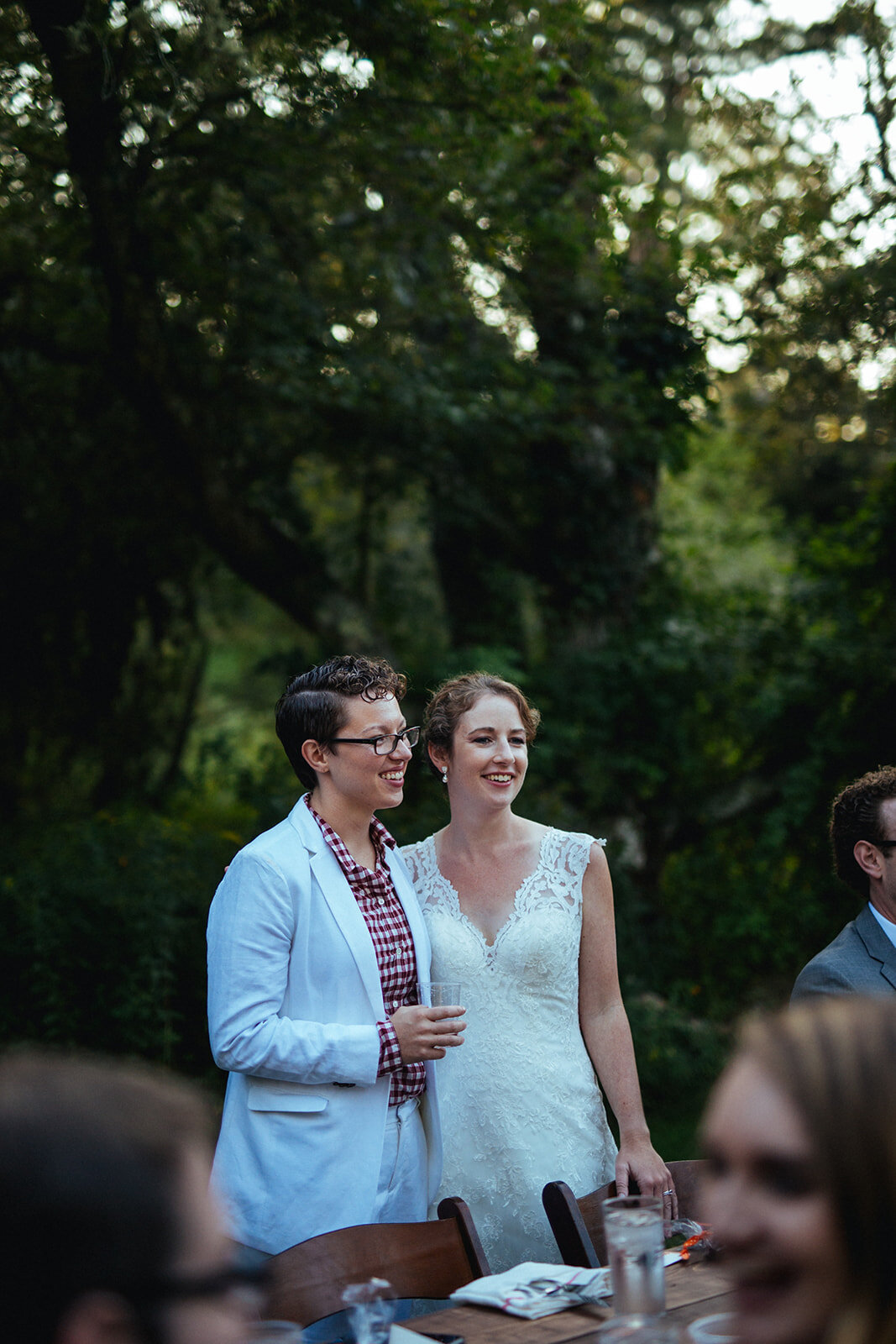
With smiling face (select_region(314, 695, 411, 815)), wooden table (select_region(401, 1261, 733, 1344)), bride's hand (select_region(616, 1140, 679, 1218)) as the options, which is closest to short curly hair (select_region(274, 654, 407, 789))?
smiling face (select_region(314, 695, 411, 815))

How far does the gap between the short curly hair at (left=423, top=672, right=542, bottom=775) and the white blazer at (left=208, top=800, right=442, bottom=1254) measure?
74cm

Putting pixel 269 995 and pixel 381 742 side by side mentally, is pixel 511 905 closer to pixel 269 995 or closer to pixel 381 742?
pixel 381 742

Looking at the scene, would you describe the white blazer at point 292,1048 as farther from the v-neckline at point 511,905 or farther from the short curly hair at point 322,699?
the v-neckline at point 511,905

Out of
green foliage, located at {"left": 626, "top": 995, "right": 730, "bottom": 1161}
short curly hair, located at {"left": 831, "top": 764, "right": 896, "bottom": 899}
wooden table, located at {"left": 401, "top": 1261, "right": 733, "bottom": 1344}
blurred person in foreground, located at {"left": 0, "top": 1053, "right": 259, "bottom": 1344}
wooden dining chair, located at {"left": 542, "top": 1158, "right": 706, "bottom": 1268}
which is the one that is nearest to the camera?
blurred person in foreground, located at {"left": 0, "top": 1053, "right": 259, "bottom": 1344}

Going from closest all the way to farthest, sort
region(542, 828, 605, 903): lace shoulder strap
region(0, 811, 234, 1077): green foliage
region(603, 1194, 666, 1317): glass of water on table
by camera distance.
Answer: region(603, 1194, 666, 1317): glass of water on table, region(542, 828, 605, 903): lace shoulder strap, region(0, 811, 234, 1077): green foliage

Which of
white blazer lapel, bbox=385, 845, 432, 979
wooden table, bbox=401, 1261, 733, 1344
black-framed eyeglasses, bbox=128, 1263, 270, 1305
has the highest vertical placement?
white blazer lapel, bbox=385, 845, 432, 979

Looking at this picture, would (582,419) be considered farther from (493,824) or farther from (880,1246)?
(880,1246)

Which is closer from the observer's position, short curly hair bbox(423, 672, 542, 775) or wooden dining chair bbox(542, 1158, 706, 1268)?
wooden dining chair bbox(542, 1158, 706, 1268)

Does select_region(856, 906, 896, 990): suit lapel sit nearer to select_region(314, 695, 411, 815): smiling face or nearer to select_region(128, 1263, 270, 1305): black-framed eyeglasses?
select_region(314, 695, 411, 815): smiling face

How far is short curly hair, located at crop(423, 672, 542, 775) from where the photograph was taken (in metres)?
3.40

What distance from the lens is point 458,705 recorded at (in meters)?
3.41

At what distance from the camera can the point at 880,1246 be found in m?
0.93

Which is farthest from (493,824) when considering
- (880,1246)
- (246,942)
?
(880,1246)

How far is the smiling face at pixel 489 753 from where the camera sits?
3287mm
